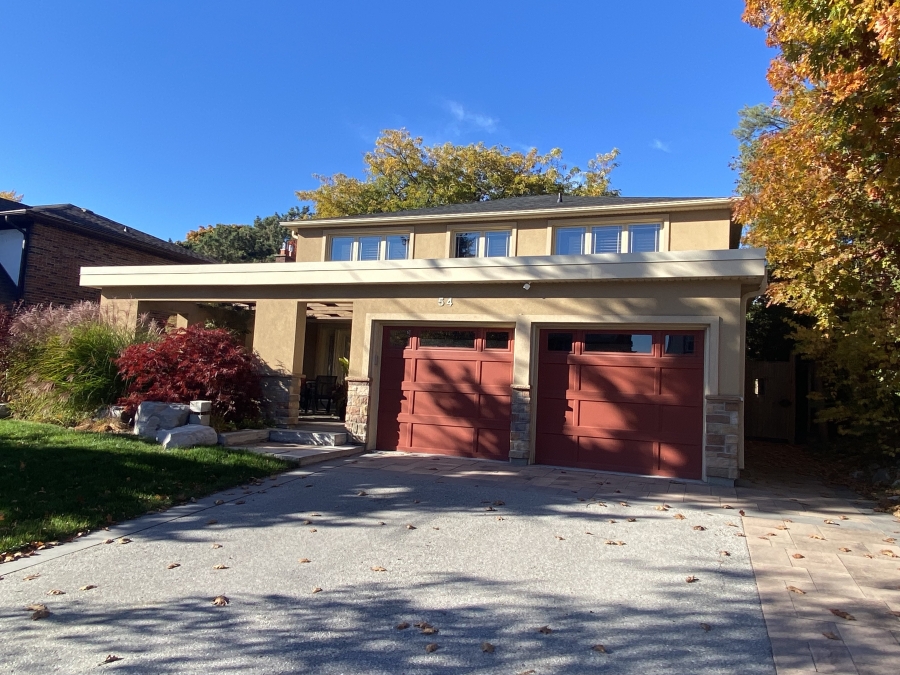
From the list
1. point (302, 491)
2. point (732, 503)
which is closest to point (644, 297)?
point (732, 503)

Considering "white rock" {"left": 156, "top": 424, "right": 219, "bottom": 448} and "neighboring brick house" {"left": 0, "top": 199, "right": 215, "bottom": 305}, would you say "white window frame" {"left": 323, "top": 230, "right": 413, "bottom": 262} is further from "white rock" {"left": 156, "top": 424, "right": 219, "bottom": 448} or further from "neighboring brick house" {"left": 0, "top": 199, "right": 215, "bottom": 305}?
"neighboring brick house" {"left": 0, "top": 199, "right": 215, "bottom": 305}

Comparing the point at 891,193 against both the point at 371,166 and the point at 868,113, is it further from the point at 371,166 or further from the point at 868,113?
the point at 371,166

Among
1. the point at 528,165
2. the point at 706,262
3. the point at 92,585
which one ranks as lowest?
the point at 92,585

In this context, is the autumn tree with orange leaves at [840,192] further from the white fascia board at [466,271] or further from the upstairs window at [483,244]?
the upstairs window at [483,244]

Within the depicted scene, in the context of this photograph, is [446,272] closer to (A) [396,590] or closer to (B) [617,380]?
(B) [617,380]

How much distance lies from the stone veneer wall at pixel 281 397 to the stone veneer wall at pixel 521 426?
4.12 meters

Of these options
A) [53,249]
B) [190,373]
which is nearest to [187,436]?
[190,373]

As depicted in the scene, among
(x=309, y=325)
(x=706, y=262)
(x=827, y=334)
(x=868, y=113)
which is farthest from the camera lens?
(x=309, y=325)

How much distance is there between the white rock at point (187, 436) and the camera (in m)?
8.55

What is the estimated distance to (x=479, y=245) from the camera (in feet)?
43.0

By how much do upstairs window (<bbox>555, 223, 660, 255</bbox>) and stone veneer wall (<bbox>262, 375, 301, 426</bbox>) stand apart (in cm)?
596

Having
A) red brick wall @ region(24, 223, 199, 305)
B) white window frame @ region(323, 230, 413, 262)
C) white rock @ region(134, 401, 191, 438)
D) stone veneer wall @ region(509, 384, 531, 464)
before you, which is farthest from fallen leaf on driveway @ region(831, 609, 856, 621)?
red brick wall @ region(24, 223, 199, 305)

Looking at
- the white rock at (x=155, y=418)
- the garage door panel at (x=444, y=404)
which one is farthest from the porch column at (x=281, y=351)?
the garage door panel at (x=444, y=404)

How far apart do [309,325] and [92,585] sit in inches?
504
